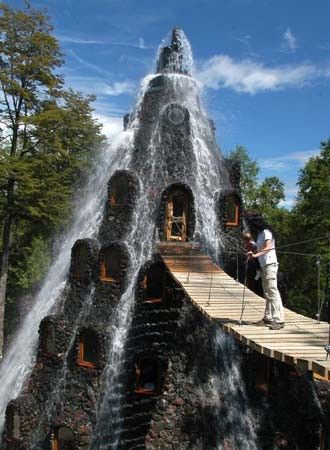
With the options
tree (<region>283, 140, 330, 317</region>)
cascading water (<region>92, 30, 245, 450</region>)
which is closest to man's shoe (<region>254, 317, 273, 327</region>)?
cascading water (<region>92, 30, 245, 450</region>)

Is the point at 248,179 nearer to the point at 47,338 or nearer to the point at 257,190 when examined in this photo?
the point at 257,190

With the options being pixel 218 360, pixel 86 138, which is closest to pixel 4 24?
pixel 86 138

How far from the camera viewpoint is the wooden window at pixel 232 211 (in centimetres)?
1605

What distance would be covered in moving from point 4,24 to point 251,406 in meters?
19.2

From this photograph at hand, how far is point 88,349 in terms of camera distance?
1366 cm

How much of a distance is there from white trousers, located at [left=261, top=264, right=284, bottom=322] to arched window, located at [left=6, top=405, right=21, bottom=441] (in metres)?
8.64

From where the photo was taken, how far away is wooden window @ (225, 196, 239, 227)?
16.0 meters

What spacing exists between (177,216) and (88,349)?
16.7 feet

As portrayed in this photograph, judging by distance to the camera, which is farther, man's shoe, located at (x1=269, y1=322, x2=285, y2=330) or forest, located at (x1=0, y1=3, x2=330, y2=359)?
forest, located at (x1=0, y1=3, x2=330, y2=359)

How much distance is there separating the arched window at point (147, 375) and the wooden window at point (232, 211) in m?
5.48

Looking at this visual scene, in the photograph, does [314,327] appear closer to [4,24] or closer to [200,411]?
[200,411]

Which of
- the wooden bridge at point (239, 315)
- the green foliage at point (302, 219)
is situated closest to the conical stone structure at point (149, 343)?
the wooden bridge at point (239, 315)

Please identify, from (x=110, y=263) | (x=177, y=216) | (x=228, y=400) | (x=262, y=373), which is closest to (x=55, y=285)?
(x=110, y=263)

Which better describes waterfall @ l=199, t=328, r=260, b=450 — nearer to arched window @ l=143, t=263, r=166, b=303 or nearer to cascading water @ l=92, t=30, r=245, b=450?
arched window @ l=143, t=263, r=166, b=303
